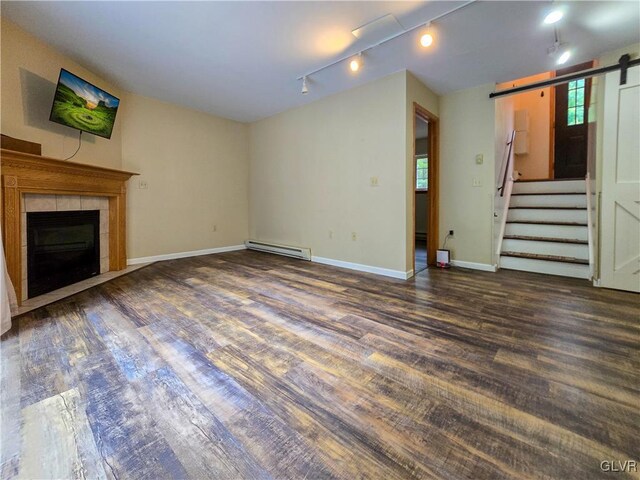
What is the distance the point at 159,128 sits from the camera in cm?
453

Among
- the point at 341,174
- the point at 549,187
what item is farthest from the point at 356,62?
the point at 549,187

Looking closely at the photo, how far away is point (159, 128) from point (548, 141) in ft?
24.7

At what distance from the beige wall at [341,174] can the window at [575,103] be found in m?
4.66

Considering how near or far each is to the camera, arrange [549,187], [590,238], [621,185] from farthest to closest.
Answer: [549,187] → [590,238] → [621,185]

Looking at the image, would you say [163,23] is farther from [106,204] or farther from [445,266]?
[445,266]

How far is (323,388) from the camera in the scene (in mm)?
1452

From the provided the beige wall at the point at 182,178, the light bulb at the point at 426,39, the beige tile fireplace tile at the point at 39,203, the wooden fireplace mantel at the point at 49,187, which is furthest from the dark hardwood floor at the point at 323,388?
the light bulb at the point at 426,39

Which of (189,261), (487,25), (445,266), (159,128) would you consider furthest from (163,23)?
(445,266)

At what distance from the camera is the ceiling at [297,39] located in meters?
2.34

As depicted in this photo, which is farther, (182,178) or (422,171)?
(422,171)

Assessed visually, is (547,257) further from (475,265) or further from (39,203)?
(39,203)

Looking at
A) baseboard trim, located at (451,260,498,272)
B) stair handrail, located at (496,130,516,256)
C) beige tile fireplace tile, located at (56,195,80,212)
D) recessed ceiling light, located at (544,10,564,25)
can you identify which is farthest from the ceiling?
baseboard trim, located at (451,260,498,272)

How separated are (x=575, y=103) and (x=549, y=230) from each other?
3.56 metres

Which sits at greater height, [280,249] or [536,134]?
[536,134]
